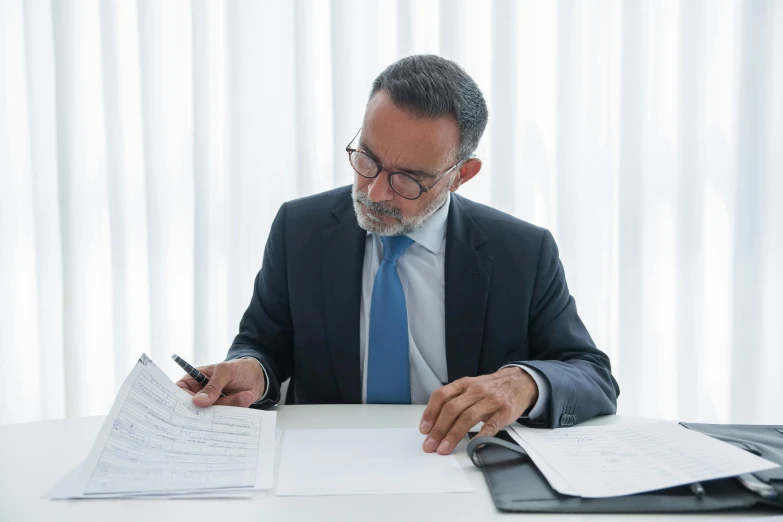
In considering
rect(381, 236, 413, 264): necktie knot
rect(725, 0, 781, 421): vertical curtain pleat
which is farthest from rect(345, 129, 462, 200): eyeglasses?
Answer: rect(725, 0, 781, 421): vertical curtain pleat

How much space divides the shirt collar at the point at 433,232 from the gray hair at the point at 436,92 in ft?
0.57

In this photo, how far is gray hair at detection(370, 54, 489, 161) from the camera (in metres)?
1.50

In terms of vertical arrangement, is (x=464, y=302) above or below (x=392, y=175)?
below

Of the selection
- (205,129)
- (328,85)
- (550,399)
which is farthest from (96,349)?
(550,399)

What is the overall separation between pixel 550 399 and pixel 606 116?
1699 millimetres

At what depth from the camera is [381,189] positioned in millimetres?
1522

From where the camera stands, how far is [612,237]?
266 cm

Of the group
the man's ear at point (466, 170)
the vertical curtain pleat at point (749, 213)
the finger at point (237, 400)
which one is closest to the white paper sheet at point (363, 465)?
the finger at point (237, 400)

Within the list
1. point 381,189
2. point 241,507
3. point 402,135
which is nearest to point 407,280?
point 381,189

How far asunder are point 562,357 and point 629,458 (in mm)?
565

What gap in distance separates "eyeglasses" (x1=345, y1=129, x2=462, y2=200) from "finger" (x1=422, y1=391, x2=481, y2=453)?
1.89ft

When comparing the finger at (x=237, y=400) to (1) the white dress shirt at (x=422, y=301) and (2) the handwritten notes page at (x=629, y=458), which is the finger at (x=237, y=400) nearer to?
(1) the white dress shirt at (x=422, y=301)

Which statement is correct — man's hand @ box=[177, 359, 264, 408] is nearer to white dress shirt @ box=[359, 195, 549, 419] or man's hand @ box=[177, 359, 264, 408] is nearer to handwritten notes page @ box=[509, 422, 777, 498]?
white dress shirt @ box=[359, 195, 549, 419]

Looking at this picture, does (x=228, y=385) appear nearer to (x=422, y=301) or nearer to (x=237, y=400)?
(x=237, y=400)
